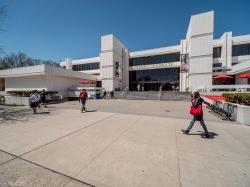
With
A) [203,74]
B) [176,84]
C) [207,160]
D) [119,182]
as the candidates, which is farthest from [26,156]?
[176,84]

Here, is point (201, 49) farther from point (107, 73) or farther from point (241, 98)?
point (107, 73)

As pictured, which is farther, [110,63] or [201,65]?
[110,63]

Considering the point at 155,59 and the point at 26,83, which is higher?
the point at 155,59

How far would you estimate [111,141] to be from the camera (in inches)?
194

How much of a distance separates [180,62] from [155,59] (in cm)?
630

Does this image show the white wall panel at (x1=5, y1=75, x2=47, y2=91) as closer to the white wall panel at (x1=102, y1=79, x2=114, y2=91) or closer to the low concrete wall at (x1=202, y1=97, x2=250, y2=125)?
the white wall panel at (x1=102, y1=79, x2=114, y2=91)

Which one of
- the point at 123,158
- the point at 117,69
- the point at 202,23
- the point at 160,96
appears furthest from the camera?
the point at 117,69

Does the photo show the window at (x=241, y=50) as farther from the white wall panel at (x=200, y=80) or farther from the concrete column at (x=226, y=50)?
the white wall panel at (x=200, y=80)

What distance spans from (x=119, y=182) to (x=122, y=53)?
35.9 meters

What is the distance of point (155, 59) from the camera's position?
1394 inches

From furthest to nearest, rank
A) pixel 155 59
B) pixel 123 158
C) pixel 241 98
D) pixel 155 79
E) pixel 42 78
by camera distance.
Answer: pixel 155 79 < pixel 155 59 < pixel 42 78 < pixel 241 98 < pixel 123 158

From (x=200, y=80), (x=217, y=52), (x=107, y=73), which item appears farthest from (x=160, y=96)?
(x=217, y=52)

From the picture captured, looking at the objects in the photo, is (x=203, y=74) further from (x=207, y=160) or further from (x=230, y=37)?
(x=207, y=160)

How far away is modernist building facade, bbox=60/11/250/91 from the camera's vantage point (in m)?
24.3
